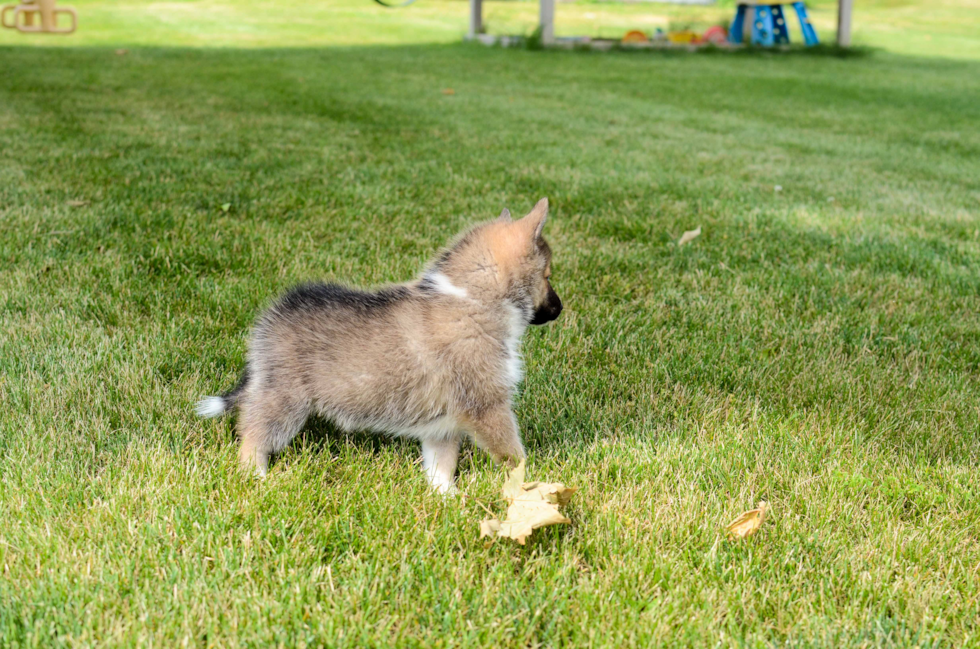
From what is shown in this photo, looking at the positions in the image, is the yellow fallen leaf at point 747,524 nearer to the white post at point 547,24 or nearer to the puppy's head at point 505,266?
the puppy's head at point 505,266

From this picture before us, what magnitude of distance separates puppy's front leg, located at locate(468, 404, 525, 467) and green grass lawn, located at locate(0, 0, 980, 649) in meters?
0.08

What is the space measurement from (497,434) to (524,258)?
55 centimetres

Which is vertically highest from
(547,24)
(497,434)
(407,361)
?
(547,24)

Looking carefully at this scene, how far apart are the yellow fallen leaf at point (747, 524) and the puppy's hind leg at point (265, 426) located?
123 cm

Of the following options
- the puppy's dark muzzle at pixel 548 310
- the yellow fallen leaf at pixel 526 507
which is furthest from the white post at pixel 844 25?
the yellow fallen leaf at pixel 526 507

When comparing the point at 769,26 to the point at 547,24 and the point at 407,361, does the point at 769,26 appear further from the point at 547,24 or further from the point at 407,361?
the point at 407,361

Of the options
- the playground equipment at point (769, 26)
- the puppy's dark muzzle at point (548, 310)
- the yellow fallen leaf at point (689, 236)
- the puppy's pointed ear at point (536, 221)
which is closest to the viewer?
the puppy's pointed ear at point (536, 221)

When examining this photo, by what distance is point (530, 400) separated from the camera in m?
2.97

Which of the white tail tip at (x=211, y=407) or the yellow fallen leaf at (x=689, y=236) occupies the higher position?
the yellow fallen leaf at (x=689, y=236)

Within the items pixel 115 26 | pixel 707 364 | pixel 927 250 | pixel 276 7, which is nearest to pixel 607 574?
pixel 707 364

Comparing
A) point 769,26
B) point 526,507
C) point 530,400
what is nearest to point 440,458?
point 526,507

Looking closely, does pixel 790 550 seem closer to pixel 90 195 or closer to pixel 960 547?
pixel 960 547

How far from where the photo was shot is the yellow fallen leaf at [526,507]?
2.07 metres

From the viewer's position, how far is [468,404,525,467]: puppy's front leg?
7.88 feet
